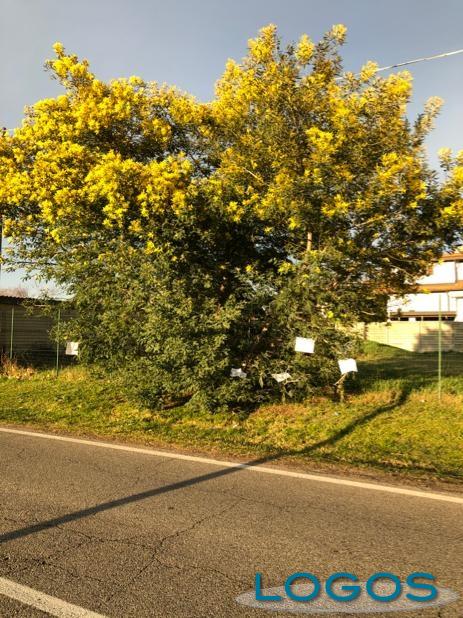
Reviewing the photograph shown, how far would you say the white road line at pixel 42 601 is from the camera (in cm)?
316

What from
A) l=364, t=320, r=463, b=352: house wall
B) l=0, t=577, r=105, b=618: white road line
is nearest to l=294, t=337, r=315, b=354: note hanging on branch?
l=0, t=577, r=105, b=618: white road line

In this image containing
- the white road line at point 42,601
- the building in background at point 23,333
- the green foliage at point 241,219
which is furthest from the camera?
the building in background at point 23,333

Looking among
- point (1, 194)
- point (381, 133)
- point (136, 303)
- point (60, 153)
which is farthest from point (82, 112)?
point (381, 133)

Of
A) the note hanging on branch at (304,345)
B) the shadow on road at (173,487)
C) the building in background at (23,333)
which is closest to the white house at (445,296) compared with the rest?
the building in background at (23,333)

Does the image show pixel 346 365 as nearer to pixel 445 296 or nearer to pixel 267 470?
pixel 267 470

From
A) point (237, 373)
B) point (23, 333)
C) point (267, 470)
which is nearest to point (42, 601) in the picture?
point (267, 470)

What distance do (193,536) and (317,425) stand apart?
4.98 meters

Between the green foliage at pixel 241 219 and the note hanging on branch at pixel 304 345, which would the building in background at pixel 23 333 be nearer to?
the green foliage at pixel 241 219

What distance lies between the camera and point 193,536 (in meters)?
4.34

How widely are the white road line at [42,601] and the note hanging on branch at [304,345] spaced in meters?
6.22

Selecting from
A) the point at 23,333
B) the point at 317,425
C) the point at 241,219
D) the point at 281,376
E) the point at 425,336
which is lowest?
the point at 317,425

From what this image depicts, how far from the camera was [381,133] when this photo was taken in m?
8.97

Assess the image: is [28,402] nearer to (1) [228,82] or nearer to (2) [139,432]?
(2) [139,432]

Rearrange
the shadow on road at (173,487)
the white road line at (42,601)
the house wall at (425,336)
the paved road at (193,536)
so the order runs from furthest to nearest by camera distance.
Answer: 1. the house wall at (425,336)
2. the shadow on road at (173,487)
3. the paved road at (193,536)
4. the white road line at (42,601)
